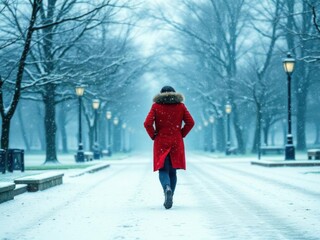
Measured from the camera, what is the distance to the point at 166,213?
9984 mm

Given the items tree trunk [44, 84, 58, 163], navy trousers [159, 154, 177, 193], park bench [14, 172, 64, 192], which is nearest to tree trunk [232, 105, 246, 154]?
tree trunk [44, 84, 58, 163]

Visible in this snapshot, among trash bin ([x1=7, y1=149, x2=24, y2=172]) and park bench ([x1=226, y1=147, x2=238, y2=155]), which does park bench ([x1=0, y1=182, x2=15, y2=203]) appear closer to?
trash bin ([x1=7, y1=149, x2=24, y2=172])

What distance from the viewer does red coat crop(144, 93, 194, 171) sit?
1061 cm

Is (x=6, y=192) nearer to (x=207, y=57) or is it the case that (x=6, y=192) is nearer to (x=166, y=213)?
(x=166, y=213)

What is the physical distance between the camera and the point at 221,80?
1967 inches

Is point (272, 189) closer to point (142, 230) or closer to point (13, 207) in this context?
point (13, 207)

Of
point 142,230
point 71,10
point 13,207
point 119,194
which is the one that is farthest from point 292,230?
point 71,10

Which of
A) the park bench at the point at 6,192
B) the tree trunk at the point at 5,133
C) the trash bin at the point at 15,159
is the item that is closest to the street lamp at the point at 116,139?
the trash bin at the point at 15,159

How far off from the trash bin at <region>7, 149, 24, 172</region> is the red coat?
12033mm

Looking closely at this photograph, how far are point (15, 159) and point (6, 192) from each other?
1053 centimetres

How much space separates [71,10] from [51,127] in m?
5.57

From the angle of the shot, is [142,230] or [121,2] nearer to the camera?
[142,230]

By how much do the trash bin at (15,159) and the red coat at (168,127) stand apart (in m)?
12.0

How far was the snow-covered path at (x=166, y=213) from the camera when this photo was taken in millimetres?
7945
